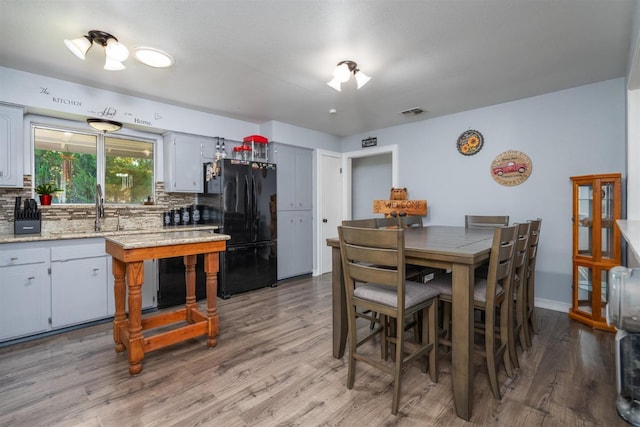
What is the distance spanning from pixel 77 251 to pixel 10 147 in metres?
1.11

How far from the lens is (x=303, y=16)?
1986 mm

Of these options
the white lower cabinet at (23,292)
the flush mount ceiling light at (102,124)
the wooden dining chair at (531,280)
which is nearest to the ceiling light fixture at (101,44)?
the flush mount ceiling light at (102,124)

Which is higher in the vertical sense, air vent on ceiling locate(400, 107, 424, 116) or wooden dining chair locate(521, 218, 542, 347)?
air vent on ceiling locate(400, 107, 424, 116)

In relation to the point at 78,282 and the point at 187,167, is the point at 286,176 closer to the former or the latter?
the point at 187,167

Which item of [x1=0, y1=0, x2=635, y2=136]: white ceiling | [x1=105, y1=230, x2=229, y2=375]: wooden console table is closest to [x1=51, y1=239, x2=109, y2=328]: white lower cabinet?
[x1=105, y1=230, x2=229, y2=375]: wooden console table

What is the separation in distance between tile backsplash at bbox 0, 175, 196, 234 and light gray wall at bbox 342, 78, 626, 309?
140 inches

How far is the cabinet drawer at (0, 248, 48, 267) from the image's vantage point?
249cm

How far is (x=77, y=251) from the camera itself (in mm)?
2818

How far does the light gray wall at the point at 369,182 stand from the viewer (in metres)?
5.73

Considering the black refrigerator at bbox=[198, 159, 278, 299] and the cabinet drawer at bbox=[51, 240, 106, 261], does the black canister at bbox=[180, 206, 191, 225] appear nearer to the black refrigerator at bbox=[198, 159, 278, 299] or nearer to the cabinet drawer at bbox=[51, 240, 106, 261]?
the black refrigerator at bbox=[198, 159, 278, 299]

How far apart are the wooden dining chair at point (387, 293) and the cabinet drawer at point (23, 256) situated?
2.69 metres

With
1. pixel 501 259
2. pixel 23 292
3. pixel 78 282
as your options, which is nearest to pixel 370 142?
pixel 501 259

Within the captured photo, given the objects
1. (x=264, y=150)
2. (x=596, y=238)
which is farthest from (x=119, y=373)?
(x=596, y=238)

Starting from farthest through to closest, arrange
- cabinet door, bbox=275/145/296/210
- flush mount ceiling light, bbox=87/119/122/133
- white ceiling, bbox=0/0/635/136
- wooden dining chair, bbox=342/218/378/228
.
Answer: cabinet door, bbox=275/145/296/210 → flush mount ceiling light, bbox=87/119/122/133 → wooden dining chair, bbox=342/218/378/228 → white ceiling, bbox=0/0/635/136
